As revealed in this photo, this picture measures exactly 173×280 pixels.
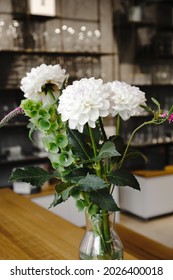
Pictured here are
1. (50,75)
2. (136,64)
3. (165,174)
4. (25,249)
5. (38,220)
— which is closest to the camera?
(50,75)

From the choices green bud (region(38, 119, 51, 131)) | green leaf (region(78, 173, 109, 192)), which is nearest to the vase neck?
green leaf (region(78, 173, 109, 192))

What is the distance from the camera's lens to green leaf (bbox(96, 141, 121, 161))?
86 centimetres

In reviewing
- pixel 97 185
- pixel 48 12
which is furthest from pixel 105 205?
pixel 48 12

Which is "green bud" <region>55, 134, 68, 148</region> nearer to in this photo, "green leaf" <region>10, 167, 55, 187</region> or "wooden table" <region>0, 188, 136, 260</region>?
"green leaf" <region>10, 167, 55, 187</region>

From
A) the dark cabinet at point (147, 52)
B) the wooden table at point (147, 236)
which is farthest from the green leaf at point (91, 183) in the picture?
the dark cabinet at point (147, 52)

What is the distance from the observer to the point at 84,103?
0.83 meters

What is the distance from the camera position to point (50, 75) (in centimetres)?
98

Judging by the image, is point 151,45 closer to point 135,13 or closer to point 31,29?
point 135,13

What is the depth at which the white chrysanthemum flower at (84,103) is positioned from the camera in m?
0.83

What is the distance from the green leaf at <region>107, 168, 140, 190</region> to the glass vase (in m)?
0.10

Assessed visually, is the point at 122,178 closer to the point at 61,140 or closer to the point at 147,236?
the point at 61,140

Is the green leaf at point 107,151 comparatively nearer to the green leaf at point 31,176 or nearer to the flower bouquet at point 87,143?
the flower bouquet at point 87,143

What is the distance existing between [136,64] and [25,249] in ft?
14.8

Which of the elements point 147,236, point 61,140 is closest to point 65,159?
point 61,140
